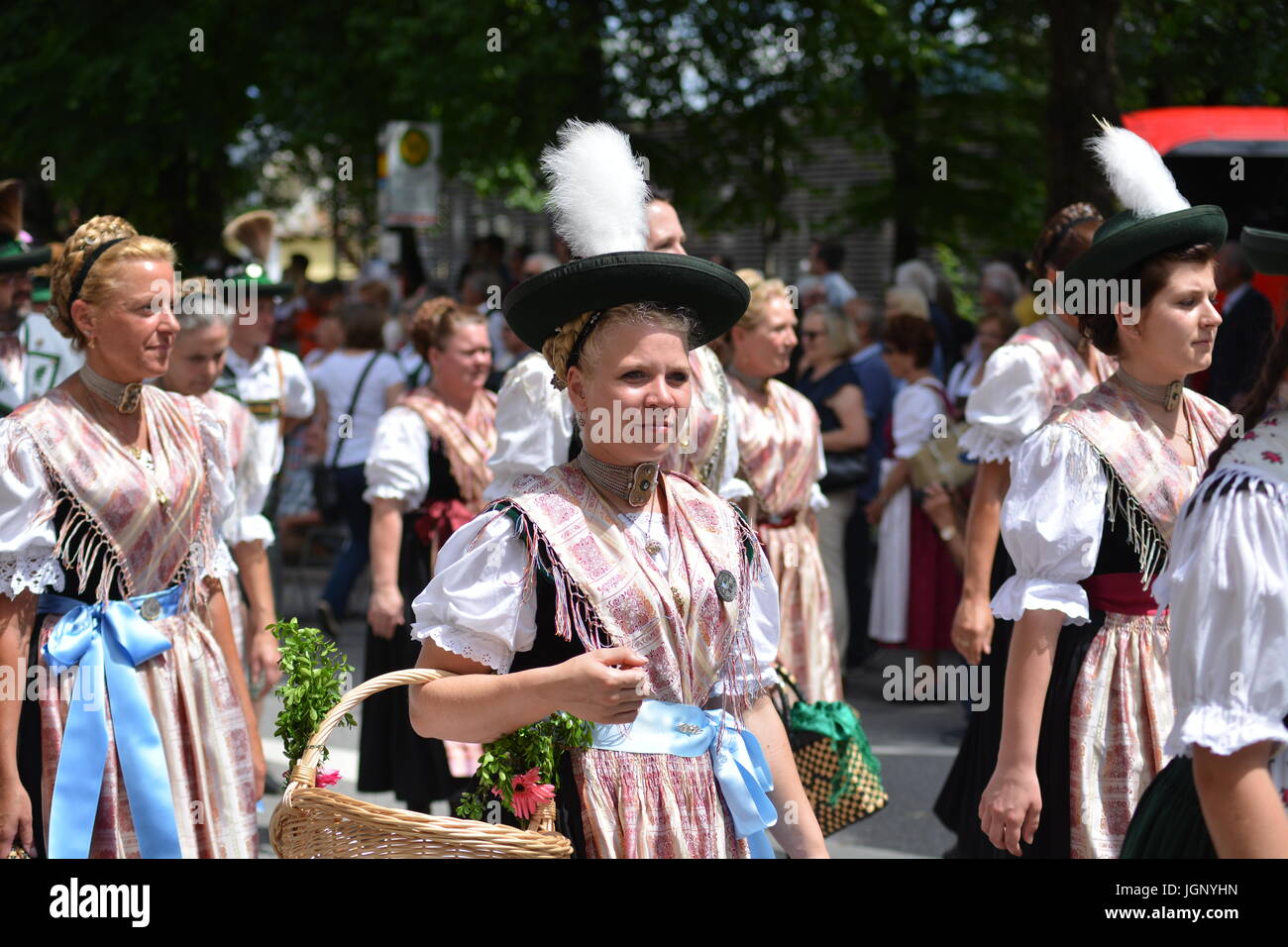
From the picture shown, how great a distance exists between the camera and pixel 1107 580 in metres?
3.54

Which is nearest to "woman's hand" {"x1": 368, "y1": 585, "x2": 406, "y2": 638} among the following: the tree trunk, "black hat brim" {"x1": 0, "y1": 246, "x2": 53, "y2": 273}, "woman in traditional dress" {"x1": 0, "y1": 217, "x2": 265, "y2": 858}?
"woman in traditional dress" {"x1": 0, "y1": 217, "x2": 265, "y2": 858}

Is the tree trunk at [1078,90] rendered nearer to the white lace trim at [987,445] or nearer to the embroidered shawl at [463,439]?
the embroidered shawl at [463,439]

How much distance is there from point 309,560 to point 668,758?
35.2 ft

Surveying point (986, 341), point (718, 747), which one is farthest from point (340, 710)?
point (986, 341)

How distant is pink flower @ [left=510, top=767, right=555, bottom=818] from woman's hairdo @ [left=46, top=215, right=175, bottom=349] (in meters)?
1.92

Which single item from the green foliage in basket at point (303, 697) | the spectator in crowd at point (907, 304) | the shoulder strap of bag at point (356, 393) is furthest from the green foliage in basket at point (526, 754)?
the shoulder strap of bag at point (356, 393)

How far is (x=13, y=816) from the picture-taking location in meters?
3.55

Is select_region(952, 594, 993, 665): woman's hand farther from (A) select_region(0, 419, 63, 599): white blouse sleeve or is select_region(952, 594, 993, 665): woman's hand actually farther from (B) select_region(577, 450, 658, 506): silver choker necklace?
(A) select_region(0, 419, 63, 599): white blouse sleeve

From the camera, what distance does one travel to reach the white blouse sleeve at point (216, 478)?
4.11m

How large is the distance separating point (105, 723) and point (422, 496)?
84.0 inches

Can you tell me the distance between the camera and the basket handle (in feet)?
8.31

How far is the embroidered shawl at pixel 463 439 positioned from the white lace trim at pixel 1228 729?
12.4 ft

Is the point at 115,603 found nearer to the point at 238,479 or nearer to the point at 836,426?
the point at 238,479
